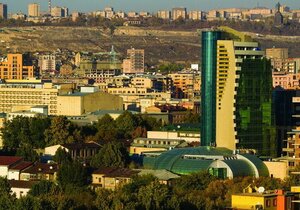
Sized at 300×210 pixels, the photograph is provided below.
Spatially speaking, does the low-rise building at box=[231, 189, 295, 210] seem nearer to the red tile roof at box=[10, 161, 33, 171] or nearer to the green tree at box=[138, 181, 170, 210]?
the green tree at box=[138, 181, 170, 210]

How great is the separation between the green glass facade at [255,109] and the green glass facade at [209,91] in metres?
0.87

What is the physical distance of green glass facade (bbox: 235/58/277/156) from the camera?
2195 inches

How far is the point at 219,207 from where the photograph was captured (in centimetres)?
3775

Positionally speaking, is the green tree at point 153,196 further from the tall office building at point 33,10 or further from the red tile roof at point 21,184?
the tall office building at point 33,10

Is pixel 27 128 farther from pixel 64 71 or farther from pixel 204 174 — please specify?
pixel 64 71

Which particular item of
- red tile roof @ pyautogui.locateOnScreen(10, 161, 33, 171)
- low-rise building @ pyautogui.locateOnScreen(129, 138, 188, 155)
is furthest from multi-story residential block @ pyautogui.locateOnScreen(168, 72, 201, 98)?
red tile roof @ pyautogui.locateOnScreen(10, 161, 33, 171)

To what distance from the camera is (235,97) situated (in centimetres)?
5569

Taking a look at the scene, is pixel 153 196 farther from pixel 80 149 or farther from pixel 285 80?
pixel 285 80

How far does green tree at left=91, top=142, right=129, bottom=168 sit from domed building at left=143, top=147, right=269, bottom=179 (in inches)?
50.8

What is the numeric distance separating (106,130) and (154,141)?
5.90 meters

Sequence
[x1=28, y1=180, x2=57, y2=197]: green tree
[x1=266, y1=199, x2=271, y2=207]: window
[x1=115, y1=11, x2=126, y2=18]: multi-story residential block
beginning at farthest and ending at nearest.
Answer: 1. [x1=115, y1=11, x2=126, y2=18]: multi-story residential block
2. [x1=28, y1=180, x2=57, y2=197]: green tree
3. [x1=266, y1=199, x2=271, y2=207]: window

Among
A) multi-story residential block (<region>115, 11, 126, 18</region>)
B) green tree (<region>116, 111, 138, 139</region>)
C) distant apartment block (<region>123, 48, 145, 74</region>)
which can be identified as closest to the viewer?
green tree (<region>116, 111, 138, 139</region>)

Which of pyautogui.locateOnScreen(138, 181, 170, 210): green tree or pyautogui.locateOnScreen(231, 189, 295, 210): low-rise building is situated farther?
pyautogui.locateOnScreen(138, 181, 170, 210): green tree

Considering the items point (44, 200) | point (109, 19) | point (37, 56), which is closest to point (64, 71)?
point (37, 56)
